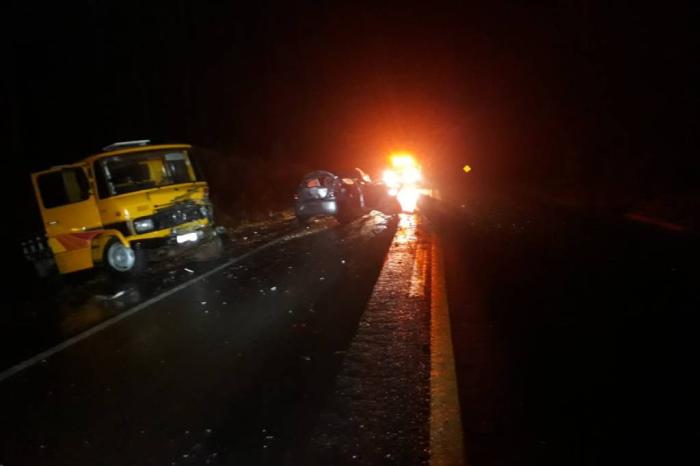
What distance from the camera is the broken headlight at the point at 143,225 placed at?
37.0 ft

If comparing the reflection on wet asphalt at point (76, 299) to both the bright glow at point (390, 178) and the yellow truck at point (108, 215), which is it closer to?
the yellow truck at point (108, 215)

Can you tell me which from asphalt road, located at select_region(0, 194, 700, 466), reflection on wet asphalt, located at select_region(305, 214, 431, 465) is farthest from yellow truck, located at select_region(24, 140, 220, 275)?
reflection on wet asphalt, located at select_region(305, 214, 431, 465)

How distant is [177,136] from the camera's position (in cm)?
3412

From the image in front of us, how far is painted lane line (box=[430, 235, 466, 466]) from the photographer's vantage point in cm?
352

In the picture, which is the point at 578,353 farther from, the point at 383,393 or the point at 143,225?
the point at 143,225

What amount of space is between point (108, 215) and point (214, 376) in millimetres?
7192

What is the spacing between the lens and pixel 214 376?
5.14 meters

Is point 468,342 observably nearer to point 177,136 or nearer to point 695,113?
point 695,113

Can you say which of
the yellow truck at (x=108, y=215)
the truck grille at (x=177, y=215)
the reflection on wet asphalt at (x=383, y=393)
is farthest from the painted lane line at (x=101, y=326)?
the reflection on wet asphalt at (x=383, y=393)

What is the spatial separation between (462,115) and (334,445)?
48957 millimetres

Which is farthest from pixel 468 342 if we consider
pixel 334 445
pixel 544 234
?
pixel 544 234

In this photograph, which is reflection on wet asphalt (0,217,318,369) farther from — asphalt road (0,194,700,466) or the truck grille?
the truck grille

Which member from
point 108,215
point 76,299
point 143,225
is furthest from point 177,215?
point 76,299

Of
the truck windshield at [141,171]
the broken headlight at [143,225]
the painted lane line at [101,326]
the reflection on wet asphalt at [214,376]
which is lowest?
the painted lane line at [101,326]
